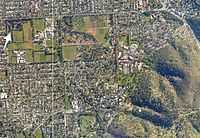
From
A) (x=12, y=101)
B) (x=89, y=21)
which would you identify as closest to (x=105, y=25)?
(x=89, y=21)

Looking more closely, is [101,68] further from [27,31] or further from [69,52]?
[27,31]

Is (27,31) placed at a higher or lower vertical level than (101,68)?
higher

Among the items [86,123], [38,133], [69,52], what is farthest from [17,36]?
[86,123]

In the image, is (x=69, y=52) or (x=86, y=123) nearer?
(x=69, y=52)

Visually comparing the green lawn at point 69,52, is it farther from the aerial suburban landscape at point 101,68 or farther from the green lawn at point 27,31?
the green lawn at point 27,31

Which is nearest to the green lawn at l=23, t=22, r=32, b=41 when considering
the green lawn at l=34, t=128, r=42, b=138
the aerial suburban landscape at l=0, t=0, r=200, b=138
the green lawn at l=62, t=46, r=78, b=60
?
the aerial suburban landscape at l=0, t=0, r=200, b=138

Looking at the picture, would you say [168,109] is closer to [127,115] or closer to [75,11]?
[127,115]

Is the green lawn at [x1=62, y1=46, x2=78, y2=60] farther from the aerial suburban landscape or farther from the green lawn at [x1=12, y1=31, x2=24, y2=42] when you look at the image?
the green lawn at [x1=12, y1=31, x2=24, y2=42]

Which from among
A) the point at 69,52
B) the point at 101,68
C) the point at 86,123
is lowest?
the point at 86,123

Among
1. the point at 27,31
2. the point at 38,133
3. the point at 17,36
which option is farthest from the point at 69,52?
the point at 38,133
